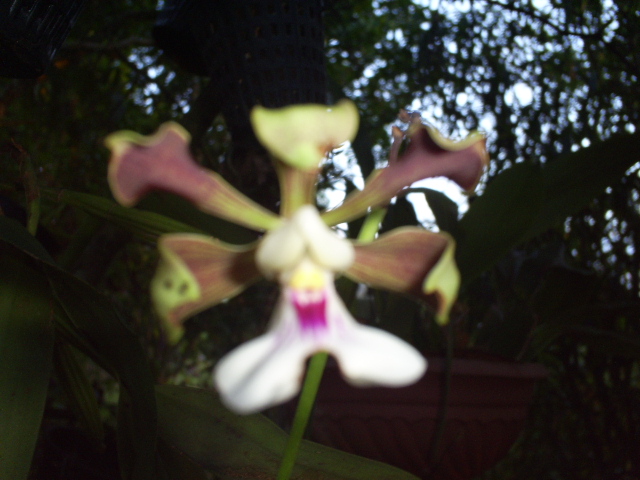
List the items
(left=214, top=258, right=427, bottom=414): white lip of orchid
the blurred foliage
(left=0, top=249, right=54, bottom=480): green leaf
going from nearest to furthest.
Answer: (left=214, top=258, right=427, bottom=414): white lip of orchid → (left=0, top=249, right=54, bottom=480): green leaf → the blurred foliage

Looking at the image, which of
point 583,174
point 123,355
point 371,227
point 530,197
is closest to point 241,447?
point 123,355

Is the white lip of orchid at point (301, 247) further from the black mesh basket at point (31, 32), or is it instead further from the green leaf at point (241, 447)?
the black mesh basket at point (31, 32)

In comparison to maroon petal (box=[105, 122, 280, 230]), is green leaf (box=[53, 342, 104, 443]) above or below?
below

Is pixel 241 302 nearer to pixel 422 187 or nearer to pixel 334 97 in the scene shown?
pixel 334 97

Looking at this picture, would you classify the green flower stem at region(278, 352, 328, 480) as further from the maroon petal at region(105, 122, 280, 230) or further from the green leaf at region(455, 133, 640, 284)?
the green leaf at region(455, 133, 640, 284)

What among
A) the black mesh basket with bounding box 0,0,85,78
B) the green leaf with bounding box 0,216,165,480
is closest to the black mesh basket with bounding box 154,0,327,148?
the black mesh basket with bounding box 0,0,85,78

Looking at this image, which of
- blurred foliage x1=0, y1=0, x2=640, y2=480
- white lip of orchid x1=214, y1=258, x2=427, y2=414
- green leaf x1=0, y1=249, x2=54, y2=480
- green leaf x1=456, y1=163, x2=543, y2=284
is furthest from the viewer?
blurred foliage x1=0, y1=0, x2=640, y2=480

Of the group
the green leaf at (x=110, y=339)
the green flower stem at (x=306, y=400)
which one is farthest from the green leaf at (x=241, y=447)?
the green flower stem at (x=306, y=400)
